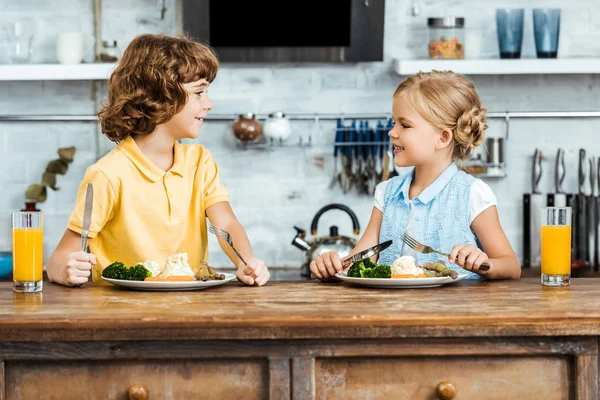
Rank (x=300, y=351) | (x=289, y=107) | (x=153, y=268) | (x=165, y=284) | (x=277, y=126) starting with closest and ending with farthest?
(x=300, y=351)
(x=165, y=284)
(x=153, y=268)
(x=277, y=126)
(x=289, y=107)

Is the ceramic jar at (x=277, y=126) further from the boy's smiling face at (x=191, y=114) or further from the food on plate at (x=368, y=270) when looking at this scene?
the food on plate at (x=368, y=270)

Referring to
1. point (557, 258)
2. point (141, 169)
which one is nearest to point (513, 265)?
point (557, 258)

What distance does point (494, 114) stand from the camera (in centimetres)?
399

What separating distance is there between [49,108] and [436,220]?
7.57 feet

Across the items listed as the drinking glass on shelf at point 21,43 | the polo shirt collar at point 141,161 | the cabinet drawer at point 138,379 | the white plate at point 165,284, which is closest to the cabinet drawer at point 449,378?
the cabinet drawer at point 138,379

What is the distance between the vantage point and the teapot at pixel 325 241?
365 cm

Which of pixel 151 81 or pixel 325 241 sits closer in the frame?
pixel 151 81

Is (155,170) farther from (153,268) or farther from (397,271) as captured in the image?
(397,271)

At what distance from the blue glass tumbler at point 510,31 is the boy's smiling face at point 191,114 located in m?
1.86

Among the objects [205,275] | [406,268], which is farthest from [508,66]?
[205,275]

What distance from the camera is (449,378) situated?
1623mm

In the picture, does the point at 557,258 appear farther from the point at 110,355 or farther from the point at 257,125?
the point at 257,125

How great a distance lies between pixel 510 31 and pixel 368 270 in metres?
2.22

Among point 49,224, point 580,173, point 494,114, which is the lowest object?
point 49,224
